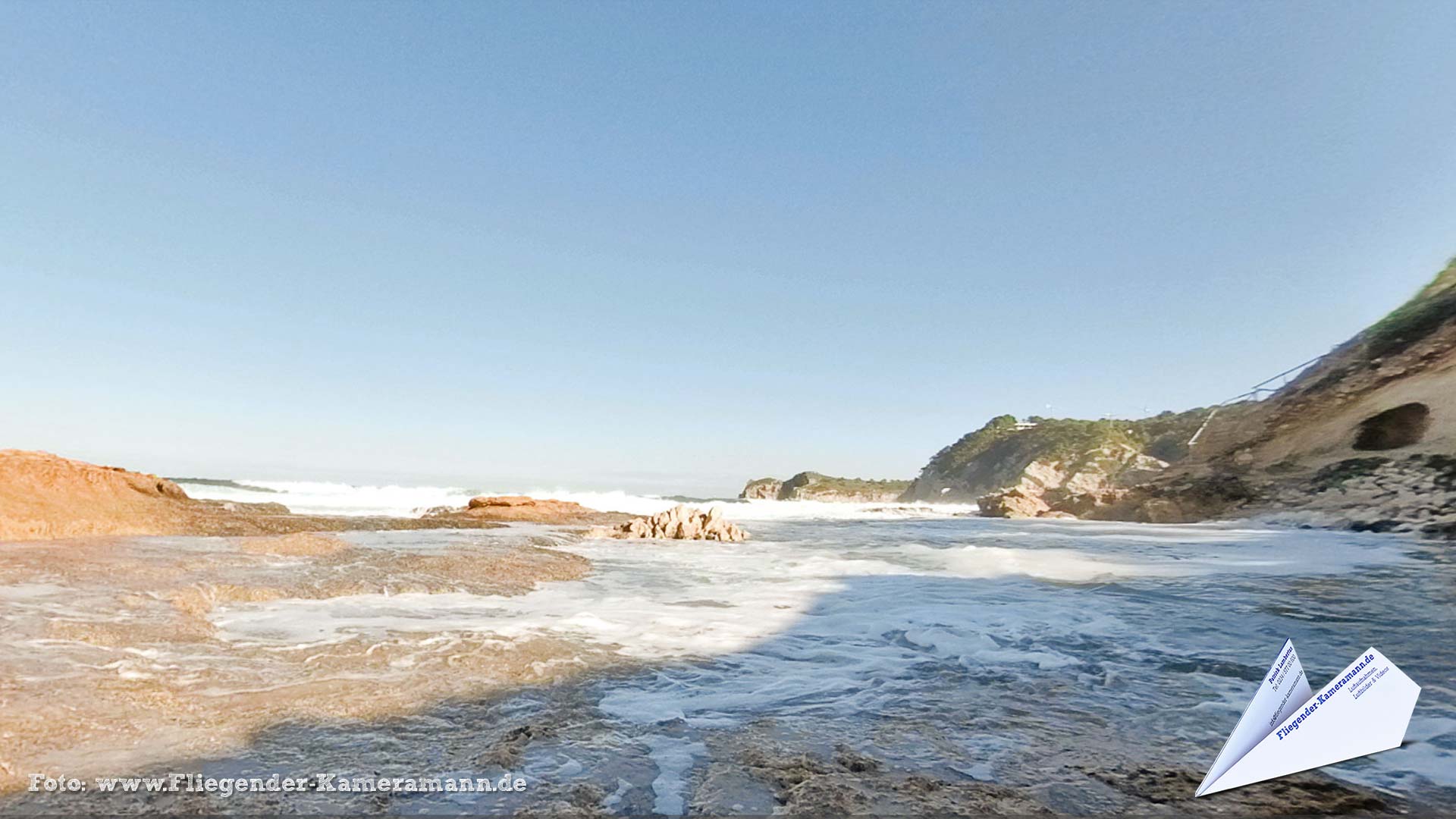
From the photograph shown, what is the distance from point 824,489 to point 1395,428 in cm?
5674

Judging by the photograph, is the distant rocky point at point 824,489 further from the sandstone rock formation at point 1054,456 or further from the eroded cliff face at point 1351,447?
the eroded cliff face at point 1351,447

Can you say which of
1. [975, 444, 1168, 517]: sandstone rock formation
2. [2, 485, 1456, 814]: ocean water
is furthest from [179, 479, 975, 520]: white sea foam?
[2, 485, 1456, 814]: ocean water

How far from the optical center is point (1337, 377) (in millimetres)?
21984

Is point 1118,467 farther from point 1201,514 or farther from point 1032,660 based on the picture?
point 1032,660

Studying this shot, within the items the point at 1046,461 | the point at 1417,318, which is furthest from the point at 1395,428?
the point at 1046,461

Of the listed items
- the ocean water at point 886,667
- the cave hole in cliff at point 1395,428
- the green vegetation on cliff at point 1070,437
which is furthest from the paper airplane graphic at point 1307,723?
the green vegetation on cliff at point 1070,437

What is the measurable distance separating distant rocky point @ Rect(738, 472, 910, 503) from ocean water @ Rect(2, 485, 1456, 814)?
6469 centimetres

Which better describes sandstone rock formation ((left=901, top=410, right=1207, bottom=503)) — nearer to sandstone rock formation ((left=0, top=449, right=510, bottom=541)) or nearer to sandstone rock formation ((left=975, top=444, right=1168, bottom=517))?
sandstone rock formation ((left=975, top=444, right=1168, bottom=517))

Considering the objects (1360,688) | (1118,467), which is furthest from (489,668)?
(1118,467)

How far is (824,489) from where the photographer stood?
73.7 meters

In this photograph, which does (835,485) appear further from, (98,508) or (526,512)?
(98,508)

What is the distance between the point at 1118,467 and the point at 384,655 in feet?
159

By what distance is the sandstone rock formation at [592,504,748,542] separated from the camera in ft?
48.0

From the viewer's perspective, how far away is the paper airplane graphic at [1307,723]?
7.68 ft
